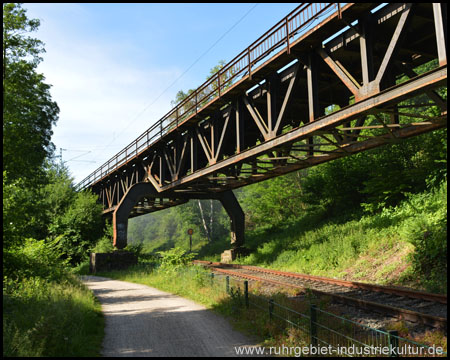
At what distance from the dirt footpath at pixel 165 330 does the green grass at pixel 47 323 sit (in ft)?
1.54

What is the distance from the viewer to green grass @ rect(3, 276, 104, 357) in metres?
6.56

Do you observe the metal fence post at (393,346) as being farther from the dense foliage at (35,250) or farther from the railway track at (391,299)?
the dense foliage at (35,250)

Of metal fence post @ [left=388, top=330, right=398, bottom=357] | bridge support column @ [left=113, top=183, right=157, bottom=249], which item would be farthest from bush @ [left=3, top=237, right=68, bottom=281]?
metal fence post @ [left=388, top=330, right=398, bottom=357]

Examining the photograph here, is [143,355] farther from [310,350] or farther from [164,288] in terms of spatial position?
[164,288]

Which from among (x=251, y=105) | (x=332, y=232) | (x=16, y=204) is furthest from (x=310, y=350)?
(x=332, y=232)

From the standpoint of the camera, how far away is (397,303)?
9688mm

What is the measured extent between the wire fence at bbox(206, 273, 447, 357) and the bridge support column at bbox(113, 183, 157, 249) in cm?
1620

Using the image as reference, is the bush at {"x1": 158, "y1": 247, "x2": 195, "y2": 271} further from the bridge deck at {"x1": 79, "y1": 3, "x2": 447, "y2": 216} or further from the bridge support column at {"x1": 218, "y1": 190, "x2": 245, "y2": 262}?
the bridge support column at {"x1": 218, "y1": 190, "x2": 245, "y2": 262}

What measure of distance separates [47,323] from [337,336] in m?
6.14

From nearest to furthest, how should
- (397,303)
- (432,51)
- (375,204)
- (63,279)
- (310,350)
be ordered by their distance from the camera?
(310,350), (397,303), (432,51), (63,279), (375,204)

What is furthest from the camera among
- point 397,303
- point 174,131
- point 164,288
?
point 174,131

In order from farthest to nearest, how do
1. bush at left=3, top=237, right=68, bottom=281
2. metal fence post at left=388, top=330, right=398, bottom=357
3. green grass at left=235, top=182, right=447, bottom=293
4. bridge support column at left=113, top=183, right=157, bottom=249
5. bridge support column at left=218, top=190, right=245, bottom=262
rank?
1. bridge support column at left=218, top=190, right=245, bottom=262
2. bridge support column at left=113, top=183, right=157, bottom=249
3. green grass at left=235, top=182, right=447, bottom=293
4. bush at left=3, top=237, right=68, bottom=281
5. metal fence post at left=388, top=330, right=398, bottom=357

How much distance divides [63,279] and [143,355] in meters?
8.62

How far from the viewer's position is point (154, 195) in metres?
25.6
